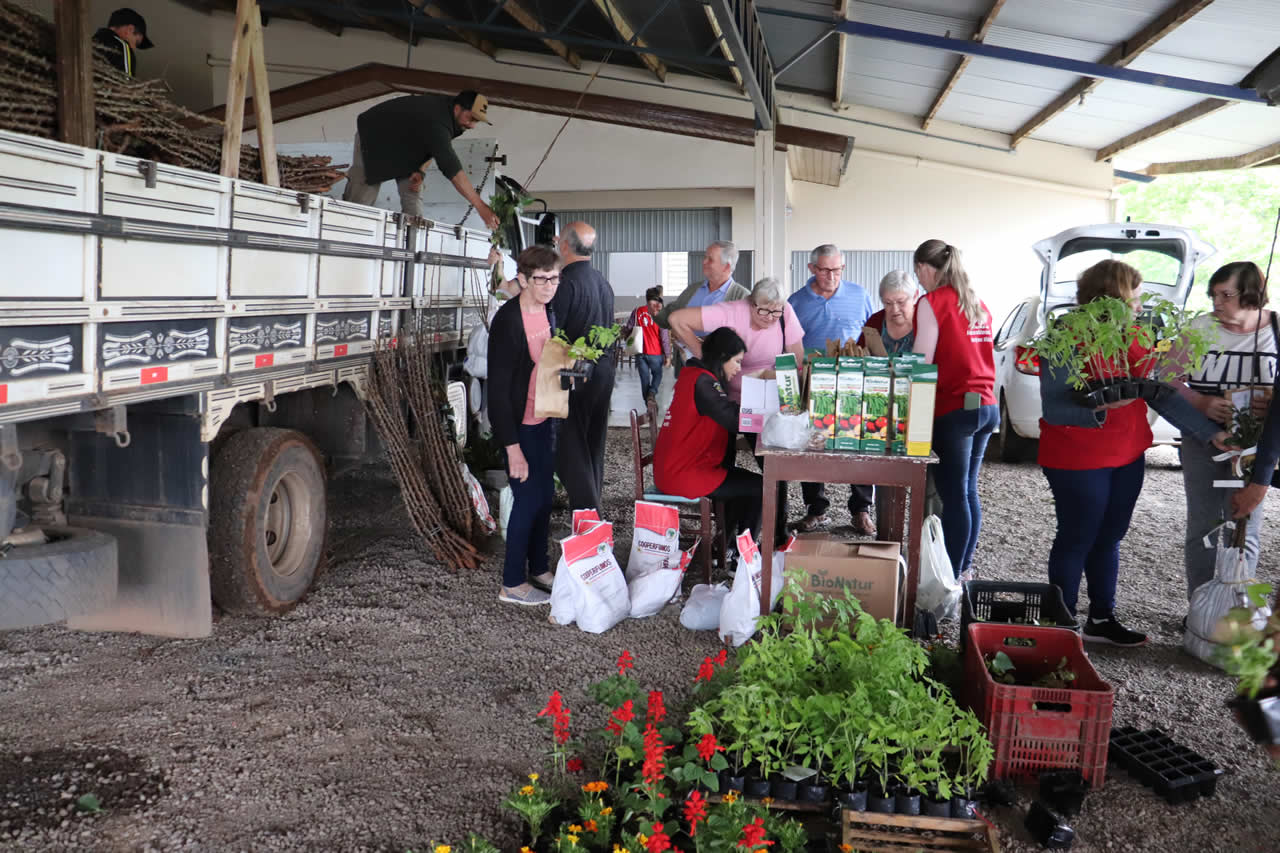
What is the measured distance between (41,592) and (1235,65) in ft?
30.7

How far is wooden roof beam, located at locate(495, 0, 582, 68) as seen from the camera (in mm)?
9812

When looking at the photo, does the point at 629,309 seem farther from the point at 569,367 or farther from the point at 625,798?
the point at 625,798

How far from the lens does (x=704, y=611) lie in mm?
4461

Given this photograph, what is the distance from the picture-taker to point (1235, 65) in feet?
26.5

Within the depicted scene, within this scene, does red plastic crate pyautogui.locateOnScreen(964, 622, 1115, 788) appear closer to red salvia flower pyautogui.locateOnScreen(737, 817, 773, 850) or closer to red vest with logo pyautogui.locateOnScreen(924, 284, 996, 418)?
red salvia flower pyautogui.locateOnScreen(737, 817, 773, 850)

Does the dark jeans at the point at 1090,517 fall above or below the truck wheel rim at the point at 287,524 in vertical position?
above

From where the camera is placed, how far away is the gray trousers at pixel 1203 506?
407 centimetres

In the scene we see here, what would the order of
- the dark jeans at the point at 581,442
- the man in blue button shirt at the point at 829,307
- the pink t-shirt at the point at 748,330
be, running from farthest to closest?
the man in blue button shirt at the point at 829,307 < the pink t-shirt at the point at 748,330 < the dark jeans at the point at 581,442

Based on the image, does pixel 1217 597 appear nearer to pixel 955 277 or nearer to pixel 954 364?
pixel 954 364

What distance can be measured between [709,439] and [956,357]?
1259mm

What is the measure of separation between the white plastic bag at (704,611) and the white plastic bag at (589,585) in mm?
307

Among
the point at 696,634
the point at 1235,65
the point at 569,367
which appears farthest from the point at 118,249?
the point at 1235,65

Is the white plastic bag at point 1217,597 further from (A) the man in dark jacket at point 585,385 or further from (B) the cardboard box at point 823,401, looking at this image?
(A) the man in dark jacket at point 585,385

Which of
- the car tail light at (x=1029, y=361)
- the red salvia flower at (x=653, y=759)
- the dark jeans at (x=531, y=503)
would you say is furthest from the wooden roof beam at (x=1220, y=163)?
the red salvia flower at (x=653, y=759)
